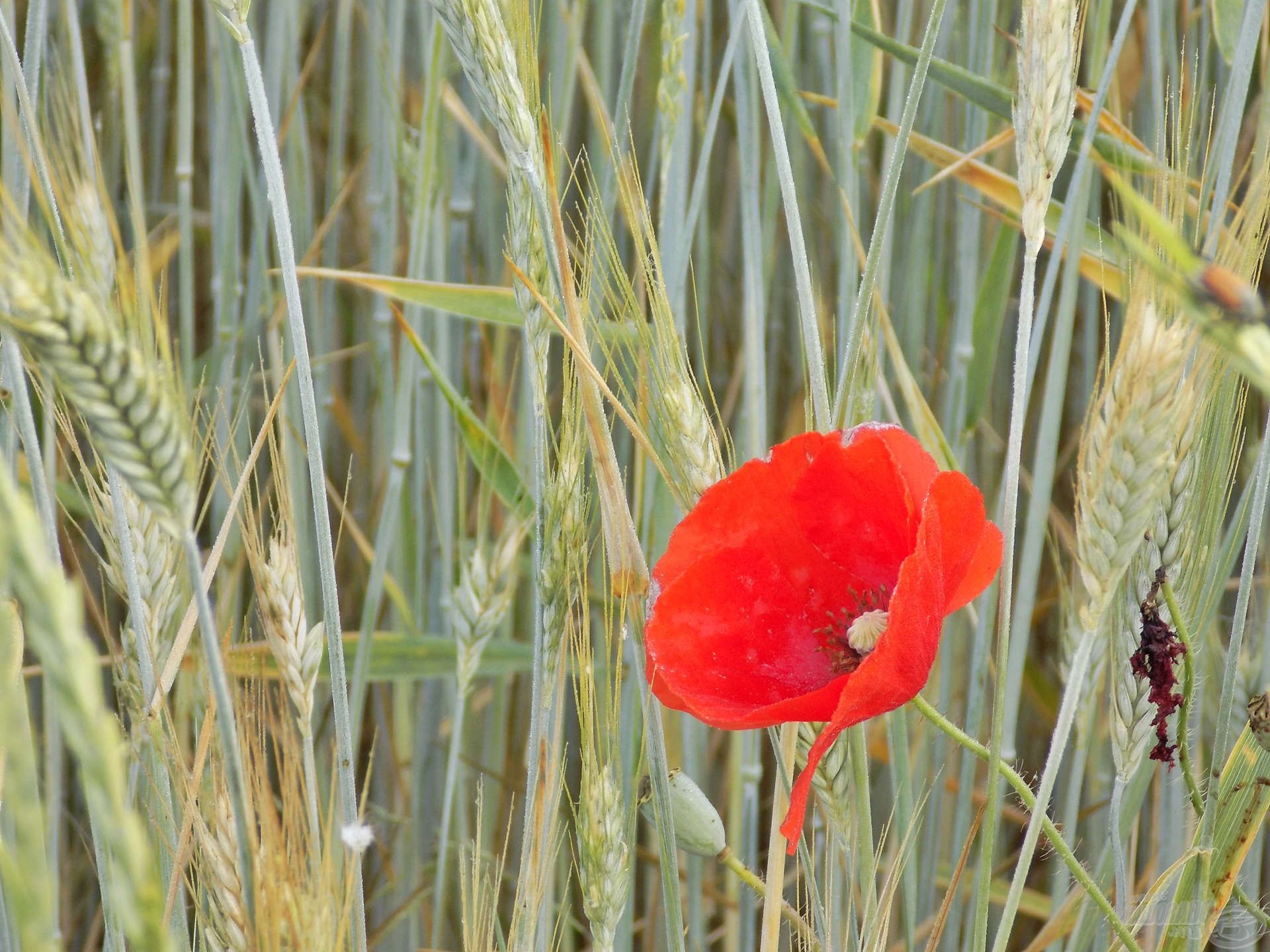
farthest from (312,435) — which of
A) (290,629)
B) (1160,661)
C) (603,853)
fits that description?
(1160,661)

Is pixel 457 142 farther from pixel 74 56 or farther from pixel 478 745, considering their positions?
pixel 478 745

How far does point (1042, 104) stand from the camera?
0.43 m

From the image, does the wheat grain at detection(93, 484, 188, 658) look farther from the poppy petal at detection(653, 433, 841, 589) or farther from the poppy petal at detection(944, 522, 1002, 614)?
the poppy petal at detection(944, 522, 1002, 614)

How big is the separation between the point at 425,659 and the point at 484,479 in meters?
0.15

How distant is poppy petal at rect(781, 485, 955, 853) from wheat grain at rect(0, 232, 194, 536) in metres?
0.22

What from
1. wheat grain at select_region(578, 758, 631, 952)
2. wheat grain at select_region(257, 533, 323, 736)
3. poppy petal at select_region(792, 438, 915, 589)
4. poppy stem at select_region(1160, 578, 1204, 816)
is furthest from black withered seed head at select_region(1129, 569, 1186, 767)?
wheat grain at select_region(257, 533, 323, 736)

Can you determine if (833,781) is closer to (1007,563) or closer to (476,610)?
(1007,563)

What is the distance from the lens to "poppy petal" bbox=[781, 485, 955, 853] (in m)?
0.38

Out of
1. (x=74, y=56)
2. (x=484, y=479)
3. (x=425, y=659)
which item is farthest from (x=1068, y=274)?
(x=74, y=56)

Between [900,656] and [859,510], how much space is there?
9 cm

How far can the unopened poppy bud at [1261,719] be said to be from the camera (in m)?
0.46

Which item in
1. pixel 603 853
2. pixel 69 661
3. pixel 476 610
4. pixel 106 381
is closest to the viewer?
pixel 69 661

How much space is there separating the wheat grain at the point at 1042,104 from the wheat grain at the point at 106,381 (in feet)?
1.00

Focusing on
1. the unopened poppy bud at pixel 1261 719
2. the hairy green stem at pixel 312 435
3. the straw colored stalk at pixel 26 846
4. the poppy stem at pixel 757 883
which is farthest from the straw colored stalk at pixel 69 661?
the unopened poppy bud at pixel 1261 719
